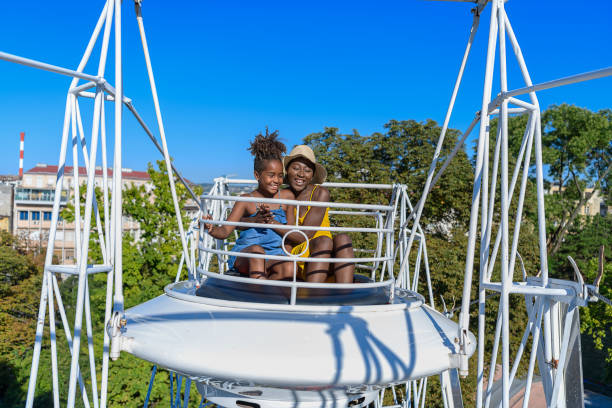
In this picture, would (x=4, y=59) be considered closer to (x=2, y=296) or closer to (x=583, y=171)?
(x=2, y=296)

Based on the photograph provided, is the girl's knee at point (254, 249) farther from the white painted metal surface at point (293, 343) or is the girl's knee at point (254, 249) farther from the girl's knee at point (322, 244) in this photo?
the white painted metal surface at point (293, 343)

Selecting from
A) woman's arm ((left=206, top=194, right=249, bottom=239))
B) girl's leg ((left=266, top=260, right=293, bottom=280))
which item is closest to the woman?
girl's leg ((left=266, top=260, right=293, bottom=280))

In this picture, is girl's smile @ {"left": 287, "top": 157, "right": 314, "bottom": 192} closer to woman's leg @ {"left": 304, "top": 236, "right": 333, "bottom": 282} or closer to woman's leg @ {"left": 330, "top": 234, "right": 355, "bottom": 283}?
woman's leg @ {"left": 304, "top": 236, "right": 333, "bottom": 282}

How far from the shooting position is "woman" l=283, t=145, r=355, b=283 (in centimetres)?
407

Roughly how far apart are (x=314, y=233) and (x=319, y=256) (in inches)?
13.4

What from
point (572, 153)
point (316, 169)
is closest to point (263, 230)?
point (316, 169)

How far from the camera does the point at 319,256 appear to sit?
13.5 ft

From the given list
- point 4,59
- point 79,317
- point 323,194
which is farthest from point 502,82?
point 79,317

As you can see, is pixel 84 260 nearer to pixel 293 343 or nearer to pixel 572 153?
pixel 293 343

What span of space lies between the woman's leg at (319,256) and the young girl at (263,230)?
8.4 inches

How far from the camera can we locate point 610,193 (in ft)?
104

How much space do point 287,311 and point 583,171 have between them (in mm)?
34700

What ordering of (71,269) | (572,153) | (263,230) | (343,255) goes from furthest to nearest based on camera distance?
1. (572,153)
2. (263,230)
3. (343,255)
4. (71,269)

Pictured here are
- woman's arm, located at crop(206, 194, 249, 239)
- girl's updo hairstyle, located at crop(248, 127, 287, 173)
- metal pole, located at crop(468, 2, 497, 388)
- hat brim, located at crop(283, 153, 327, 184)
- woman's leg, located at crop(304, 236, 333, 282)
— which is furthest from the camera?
girl's updo hairstyle, located at crop(248, 127, 287, 173)
